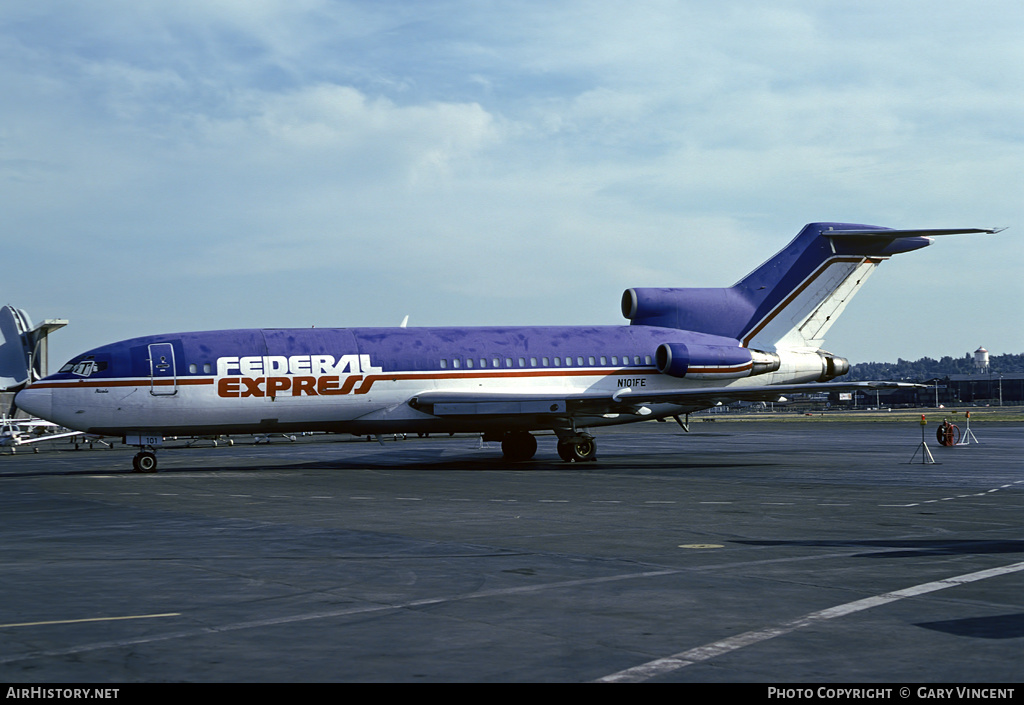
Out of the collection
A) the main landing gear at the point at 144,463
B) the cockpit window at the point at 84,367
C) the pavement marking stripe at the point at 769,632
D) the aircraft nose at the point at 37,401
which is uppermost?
the cockpit window at the point at 84,367

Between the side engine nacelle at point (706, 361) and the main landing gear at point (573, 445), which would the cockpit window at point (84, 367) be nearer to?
the main landing gear at point (573, 445)

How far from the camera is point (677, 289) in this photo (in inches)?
1563

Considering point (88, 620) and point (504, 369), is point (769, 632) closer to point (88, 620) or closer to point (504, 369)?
point (88, 620)

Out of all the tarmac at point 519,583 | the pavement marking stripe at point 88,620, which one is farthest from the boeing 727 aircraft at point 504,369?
the pavement marking stripe at point 88,620

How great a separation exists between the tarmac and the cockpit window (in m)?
6.90

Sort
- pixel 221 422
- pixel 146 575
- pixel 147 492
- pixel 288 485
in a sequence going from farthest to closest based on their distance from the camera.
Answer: pixel 221 422, pixel 288 485, pixel 147 492, pixel 146 575

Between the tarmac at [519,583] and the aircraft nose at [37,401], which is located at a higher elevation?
the aircraft nose at [37,401]

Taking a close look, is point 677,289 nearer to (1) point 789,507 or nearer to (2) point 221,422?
(2) point 221,422

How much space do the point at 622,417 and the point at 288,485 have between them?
1286 cm

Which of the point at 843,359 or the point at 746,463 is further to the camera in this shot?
the point at 843,359

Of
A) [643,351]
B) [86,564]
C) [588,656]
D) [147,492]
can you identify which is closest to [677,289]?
[643,351]

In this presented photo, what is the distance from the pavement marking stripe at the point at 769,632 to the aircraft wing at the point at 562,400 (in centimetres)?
2151

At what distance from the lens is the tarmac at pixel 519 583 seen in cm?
788

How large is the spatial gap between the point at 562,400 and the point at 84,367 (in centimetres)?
1460
